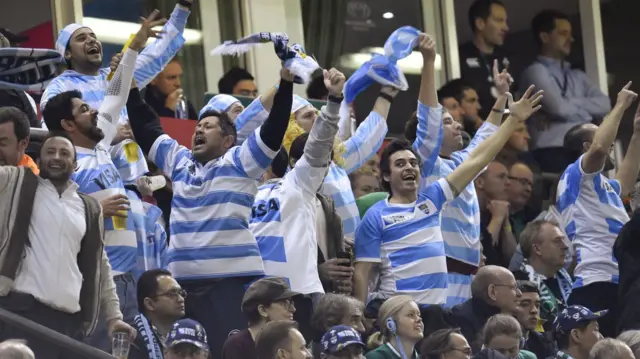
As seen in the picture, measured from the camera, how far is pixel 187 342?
22.3ft

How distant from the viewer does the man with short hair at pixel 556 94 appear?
40.4 ft

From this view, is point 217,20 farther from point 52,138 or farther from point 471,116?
point 52,138

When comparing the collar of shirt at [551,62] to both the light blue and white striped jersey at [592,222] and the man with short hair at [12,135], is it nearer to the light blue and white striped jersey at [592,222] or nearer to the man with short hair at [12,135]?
the light blue and white striped jersey at [592,222]

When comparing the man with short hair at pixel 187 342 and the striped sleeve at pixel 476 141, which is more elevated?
the striped sleeve at pixel 476 141

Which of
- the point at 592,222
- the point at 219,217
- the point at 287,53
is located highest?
the point at 287,53

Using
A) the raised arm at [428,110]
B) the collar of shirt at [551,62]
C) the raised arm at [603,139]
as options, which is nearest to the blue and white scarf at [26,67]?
the raised arm at [428,110]

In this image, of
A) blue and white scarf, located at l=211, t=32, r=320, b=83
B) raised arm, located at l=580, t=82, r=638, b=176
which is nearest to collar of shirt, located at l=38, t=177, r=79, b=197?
blue and white scarf, located at l=211, t=32, r=320, b=83

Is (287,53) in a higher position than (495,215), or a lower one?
higher

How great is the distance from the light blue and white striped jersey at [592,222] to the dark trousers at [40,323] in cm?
396

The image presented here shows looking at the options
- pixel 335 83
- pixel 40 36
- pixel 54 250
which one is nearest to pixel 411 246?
pixel 335 83

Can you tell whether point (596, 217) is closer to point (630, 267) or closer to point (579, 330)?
point (630, 267)

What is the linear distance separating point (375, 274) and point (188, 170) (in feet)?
4.53

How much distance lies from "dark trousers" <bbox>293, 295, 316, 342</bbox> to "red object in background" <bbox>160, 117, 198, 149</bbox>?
78.8 inches

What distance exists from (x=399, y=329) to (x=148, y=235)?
4.65ft
